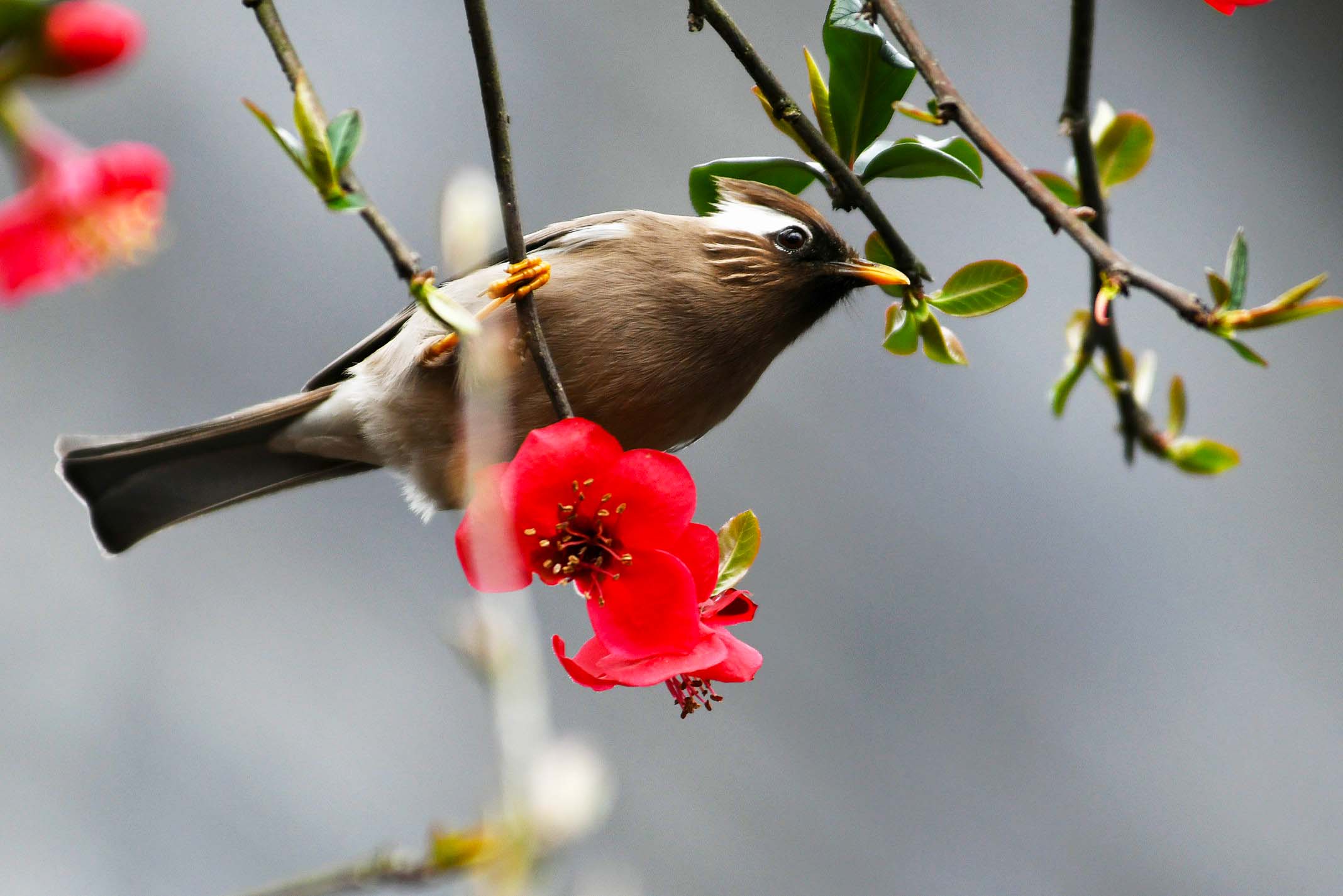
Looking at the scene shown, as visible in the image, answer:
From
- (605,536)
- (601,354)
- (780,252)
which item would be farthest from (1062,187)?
(605,536)

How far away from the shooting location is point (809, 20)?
4.51 metres

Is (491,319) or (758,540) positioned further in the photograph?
(491,319)

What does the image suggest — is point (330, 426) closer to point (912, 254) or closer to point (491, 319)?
point (491, 319)

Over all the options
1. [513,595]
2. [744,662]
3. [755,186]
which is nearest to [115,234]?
[513,595]

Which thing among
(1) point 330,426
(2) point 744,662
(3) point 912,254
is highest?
(3) point 912,254

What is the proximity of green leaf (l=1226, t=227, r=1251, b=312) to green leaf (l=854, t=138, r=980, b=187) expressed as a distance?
248 millimetres

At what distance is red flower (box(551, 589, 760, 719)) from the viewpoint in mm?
909

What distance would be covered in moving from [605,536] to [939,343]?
15.5 inches

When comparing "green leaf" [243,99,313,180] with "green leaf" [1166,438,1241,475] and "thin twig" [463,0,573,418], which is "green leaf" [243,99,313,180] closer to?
"thin twig" [463,0,573,418]

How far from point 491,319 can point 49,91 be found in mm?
1310

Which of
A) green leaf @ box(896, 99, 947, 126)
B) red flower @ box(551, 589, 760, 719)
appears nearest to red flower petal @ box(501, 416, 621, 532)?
red flower @ box(551, 589, 760, 719)

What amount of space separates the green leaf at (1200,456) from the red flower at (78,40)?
1399mm

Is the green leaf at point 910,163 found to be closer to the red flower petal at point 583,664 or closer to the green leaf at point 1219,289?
the green leaf at point 1219,289

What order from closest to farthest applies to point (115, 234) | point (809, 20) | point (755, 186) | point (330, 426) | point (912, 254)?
point (115, 234) < point (912, 254) < point (755, 186) < point (330, 426) < point (809, 20)
